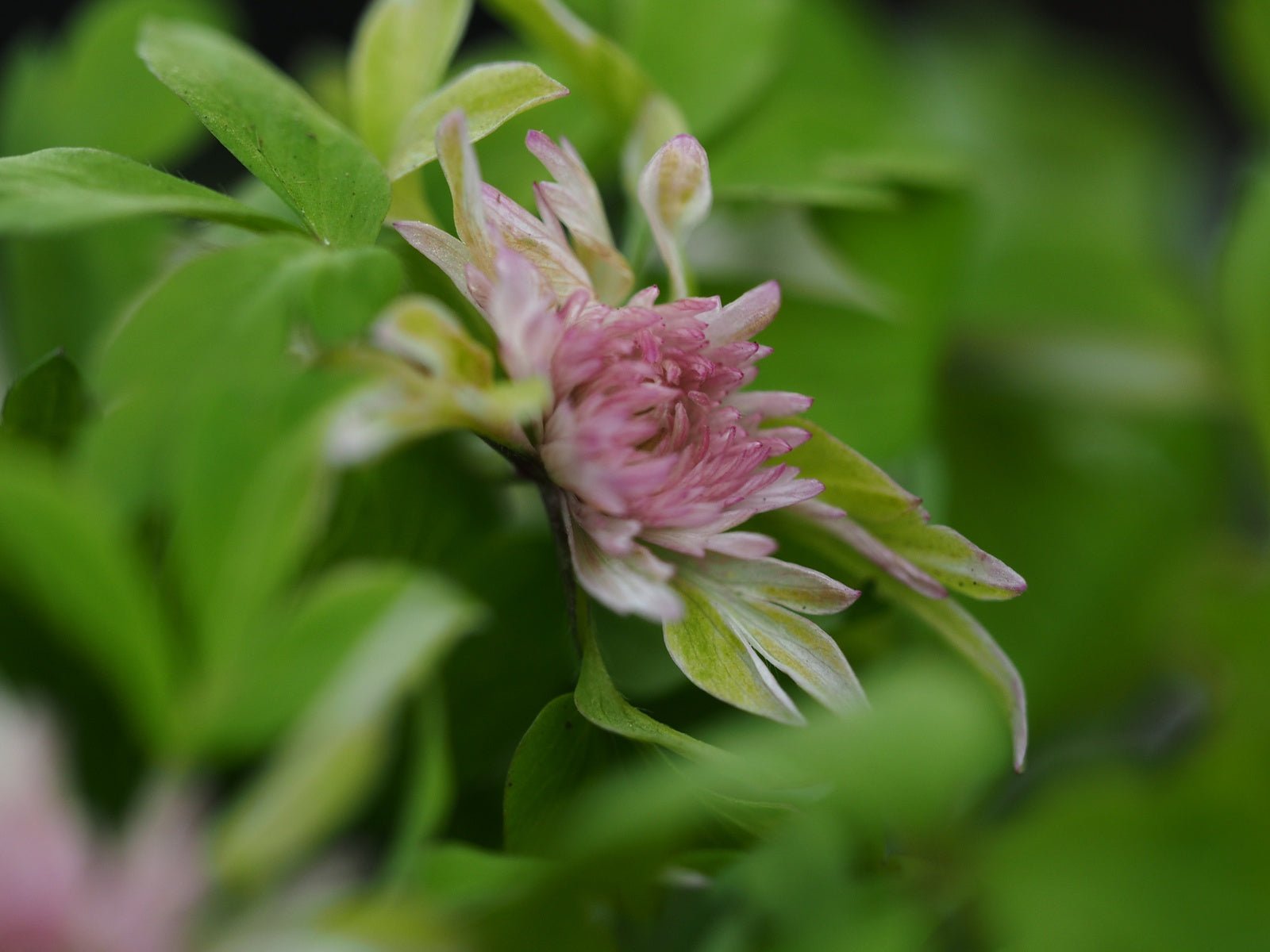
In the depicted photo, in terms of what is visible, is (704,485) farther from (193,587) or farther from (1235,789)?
(1235,789)

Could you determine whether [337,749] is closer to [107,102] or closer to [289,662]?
[289,662]

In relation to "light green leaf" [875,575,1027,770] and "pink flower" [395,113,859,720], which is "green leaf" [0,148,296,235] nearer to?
"pink flower" [395,113,859,720]

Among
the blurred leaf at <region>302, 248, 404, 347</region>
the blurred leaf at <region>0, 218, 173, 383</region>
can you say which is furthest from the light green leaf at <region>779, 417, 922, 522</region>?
the blurred leaf at <region>0, 218, 173, 383</region>

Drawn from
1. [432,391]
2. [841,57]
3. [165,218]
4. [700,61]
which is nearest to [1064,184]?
[841,57]

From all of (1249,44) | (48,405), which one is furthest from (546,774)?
(1249,44)

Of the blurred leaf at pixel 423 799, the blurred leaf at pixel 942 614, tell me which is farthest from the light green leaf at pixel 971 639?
the blurred leaf at pixel 423 799

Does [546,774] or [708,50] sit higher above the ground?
[708,50]
